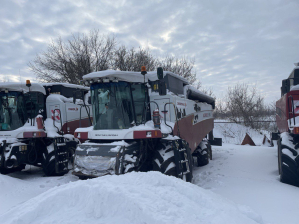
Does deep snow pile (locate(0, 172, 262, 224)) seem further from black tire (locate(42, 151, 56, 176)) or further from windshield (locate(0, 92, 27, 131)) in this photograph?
windshield (locate(0, 92, 27, 131))

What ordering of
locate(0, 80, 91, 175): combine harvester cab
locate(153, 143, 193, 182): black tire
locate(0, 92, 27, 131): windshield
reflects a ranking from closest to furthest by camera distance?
locate(153, 143, 193, 182): black tire < locate(0, 80, 91, 175): combine harvester cab < locate(0, 92, 27, 131): windshield

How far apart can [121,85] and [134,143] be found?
4.81 ft

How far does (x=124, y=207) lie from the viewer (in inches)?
126

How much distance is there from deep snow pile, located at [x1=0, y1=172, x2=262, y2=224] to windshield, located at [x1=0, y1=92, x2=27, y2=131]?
4920 millimetres

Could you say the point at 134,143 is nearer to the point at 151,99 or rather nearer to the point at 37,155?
the point at 151,99

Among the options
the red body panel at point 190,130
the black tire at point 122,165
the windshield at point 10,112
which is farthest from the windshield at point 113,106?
the windshield at point 10,112

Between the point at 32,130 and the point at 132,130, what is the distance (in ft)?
12.3

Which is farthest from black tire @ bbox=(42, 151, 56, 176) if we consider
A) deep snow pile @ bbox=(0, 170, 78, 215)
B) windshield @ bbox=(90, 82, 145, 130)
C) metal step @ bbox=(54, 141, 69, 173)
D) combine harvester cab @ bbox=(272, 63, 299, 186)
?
combine harvester cab @ bbox=(272, 63, 299, 186)

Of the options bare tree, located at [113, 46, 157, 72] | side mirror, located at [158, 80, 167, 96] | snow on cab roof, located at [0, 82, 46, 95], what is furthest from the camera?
bare tree, located at [113, 46, 157, 72]

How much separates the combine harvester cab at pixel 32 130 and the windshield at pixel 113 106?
100cm

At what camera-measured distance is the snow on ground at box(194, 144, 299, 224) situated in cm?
450

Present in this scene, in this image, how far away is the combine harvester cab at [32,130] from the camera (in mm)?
7395

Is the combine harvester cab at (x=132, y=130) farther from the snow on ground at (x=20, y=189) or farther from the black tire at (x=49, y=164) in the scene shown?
the black tire at (x=49, y=164)

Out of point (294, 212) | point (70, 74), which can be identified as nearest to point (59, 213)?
point (294, 212)
